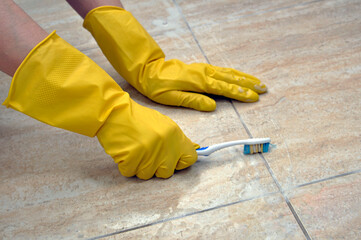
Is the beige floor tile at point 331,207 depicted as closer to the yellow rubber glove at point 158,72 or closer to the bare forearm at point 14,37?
the yellow rubber glove at point 158,72

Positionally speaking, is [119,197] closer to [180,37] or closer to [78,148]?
[78,148]

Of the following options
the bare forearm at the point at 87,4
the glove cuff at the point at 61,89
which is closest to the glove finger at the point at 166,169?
the glove cuff at the point at 61,89

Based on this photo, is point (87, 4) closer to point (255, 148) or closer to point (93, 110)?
point (93, 110)

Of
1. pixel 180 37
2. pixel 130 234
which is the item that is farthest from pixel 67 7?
pixel 130 234

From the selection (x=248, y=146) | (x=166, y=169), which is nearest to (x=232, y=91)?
(x=248, y=146)

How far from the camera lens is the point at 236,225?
106cm

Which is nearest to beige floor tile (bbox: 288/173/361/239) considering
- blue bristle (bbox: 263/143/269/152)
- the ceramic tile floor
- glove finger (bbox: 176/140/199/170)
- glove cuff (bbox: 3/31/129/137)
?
the ceramic tile floor

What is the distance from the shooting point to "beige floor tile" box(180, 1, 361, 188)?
4.03 feet

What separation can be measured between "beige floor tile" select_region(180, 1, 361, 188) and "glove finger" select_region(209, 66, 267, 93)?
0.15 feet

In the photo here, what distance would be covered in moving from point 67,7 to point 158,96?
0.97 metres

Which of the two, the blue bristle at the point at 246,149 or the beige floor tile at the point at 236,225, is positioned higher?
the blue bristle at the point at 246,149

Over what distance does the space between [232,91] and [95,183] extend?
58cm

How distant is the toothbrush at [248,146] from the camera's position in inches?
47.7

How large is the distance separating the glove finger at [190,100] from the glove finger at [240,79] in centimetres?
11
